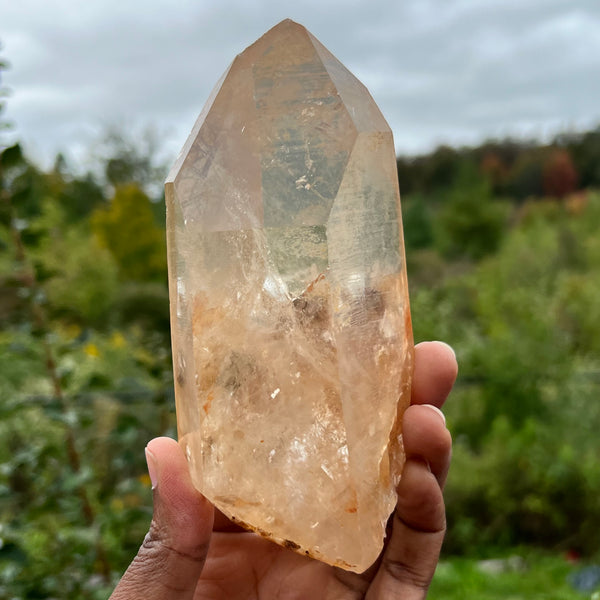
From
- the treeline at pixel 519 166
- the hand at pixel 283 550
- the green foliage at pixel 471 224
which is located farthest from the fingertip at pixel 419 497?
the treeline at pixel 519 166

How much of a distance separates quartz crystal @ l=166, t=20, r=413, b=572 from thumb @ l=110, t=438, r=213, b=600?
0.05 metres

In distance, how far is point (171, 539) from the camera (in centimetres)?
151

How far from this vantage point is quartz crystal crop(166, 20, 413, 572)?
1.42 metres

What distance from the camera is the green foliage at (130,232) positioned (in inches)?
653

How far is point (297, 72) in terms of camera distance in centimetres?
147

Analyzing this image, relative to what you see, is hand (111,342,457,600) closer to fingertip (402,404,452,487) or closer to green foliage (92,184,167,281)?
fingertip (402,404,452,487)

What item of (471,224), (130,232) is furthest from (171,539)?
(471,224)

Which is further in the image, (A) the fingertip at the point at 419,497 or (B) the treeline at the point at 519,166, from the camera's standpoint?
(B) the treeline at the point at 519,166

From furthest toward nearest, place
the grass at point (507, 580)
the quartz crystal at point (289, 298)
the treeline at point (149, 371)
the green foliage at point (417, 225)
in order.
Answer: the green foliage at point (417, 225) → the grass at point (507, 580) → the treeline at point (149, 371) → the quartz crystal at point (289, 298)

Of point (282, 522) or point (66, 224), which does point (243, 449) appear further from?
point (66, 224)

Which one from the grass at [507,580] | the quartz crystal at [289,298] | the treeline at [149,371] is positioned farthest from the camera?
the grass at [507,580]

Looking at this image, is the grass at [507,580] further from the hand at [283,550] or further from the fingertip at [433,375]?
the fingertip at [433,375]

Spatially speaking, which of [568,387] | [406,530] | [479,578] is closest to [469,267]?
[568,387]

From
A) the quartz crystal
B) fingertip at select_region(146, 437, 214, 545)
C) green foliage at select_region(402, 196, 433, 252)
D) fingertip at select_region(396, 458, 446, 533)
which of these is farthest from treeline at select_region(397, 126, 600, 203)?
fingertip at select_region(146, 437, 214, 545)
